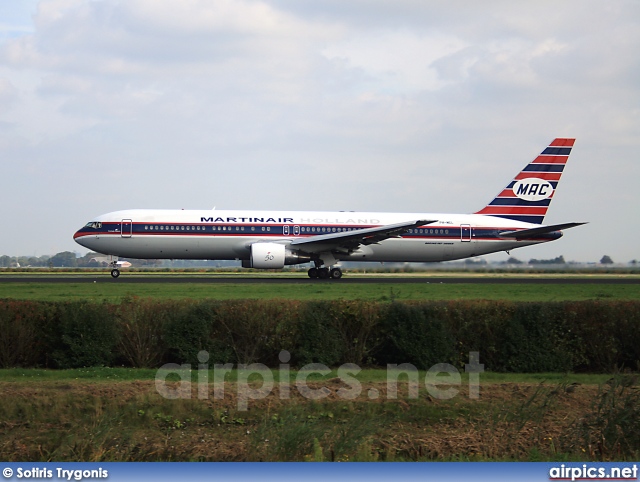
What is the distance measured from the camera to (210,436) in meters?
11.2

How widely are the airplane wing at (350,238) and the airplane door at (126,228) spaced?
8.38 meters

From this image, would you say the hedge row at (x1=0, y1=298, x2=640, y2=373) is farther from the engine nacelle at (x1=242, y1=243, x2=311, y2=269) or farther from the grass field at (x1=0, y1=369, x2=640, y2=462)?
the engine nacelle at (x1=242, y1=243, x2=311, y2=269)

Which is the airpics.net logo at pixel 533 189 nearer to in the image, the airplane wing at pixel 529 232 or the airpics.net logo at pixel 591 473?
the airplane wing at pixel 529 232

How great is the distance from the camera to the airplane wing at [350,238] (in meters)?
37.7

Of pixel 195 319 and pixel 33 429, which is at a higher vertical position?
pixel 195 319

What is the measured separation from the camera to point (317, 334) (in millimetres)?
14836

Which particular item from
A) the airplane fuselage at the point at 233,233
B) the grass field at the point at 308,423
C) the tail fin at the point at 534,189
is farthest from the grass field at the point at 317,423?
the tail fin at the point at 534,189

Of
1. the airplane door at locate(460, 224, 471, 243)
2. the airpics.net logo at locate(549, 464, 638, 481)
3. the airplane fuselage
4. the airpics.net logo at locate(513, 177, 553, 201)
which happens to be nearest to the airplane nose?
the airplane fuselage

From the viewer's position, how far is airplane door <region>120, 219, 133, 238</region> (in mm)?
38500

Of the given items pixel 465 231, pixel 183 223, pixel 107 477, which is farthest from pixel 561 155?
pixel 107 477

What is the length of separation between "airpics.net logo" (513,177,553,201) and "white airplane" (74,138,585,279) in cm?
236

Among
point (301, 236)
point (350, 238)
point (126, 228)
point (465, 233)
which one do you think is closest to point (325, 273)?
point (301, 236)

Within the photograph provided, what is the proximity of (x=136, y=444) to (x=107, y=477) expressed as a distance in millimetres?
3254

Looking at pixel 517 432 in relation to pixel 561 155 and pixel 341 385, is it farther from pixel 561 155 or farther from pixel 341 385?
pixel 561 155
